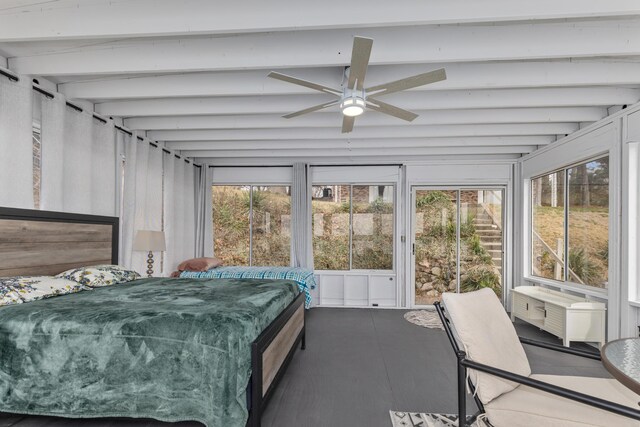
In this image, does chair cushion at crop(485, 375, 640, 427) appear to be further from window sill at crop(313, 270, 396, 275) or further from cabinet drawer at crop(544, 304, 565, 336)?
window sill at crop(313, 270, 396, 275)

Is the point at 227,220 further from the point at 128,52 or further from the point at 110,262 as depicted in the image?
the point at 128,52

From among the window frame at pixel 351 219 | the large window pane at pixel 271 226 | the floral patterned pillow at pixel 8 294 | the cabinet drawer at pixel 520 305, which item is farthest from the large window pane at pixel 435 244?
the floral patterned pillow at pixel 8 294

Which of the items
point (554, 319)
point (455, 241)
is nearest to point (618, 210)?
point (554, 319)

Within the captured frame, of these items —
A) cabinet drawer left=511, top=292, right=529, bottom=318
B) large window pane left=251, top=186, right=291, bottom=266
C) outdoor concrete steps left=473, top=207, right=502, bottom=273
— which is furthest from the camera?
large window pane left=251, top=186, right=291, bottom=266

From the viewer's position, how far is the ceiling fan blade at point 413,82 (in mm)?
2016

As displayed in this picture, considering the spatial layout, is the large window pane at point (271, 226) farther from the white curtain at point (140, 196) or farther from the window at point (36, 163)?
the window at point (36, 163)

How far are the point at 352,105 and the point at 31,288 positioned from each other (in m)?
2.78

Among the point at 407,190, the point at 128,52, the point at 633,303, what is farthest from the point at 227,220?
the point at 633,303

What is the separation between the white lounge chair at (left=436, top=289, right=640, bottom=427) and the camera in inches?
52.7

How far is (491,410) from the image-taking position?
1.45 metres

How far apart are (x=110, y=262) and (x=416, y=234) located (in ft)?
15.1

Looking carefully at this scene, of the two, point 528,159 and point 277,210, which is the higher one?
point 528,159

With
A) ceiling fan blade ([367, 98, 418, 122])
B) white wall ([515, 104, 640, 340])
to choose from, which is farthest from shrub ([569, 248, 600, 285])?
ceiling fan blade ([367, 98, 418, 122])

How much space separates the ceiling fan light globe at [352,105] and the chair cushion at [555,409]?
2.01 m
